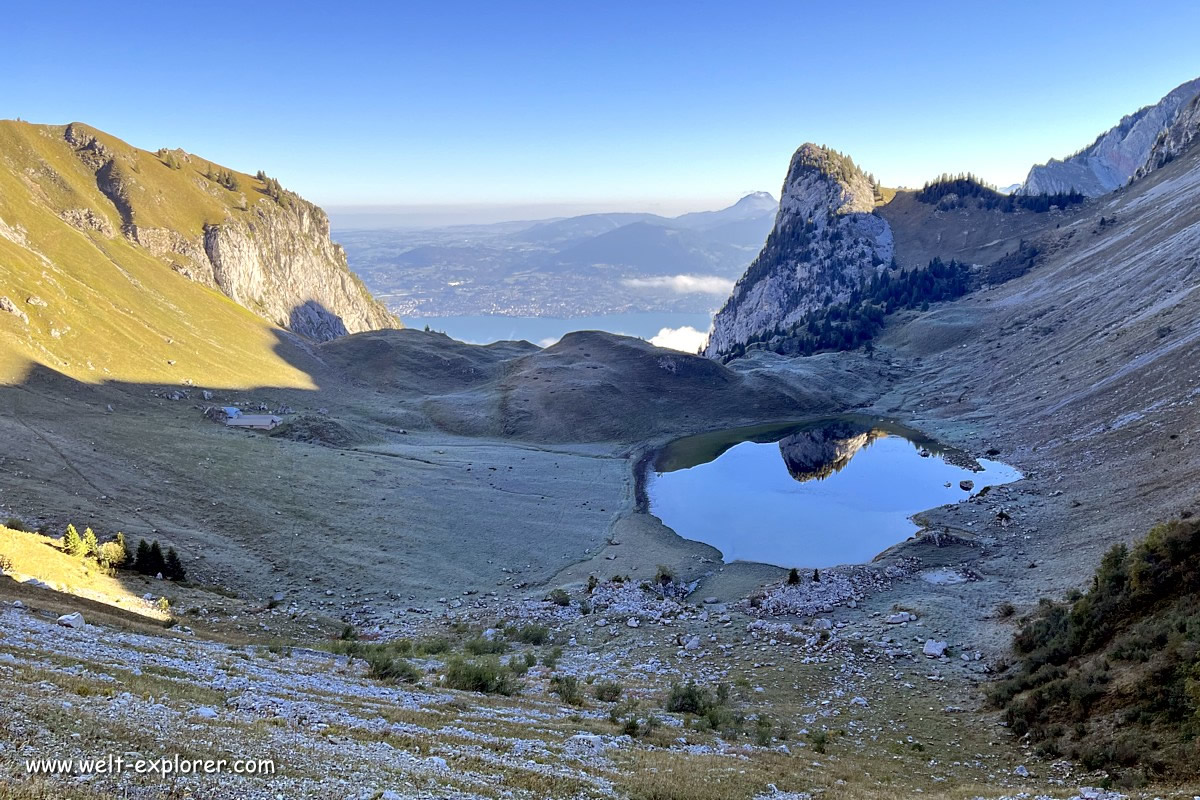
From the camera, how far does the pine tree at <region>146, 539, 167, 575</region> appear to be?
33.5 meters

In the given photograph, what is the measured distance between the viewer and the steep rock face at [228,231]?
420 feet

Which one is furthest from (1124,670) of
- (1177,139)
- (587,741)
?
(1177,139)

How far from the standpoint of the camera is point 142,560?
33.4m

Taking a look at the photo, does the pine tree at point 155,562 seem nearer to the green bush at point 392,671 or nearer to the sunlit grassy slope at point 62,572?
the sunlit grassy slope at point 62,572

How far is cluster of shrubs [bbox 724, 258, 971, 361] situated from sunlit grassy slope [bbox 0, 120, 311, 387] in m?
97.2

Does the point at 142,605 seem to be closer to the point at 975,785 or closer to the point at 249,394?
the point at 975,785

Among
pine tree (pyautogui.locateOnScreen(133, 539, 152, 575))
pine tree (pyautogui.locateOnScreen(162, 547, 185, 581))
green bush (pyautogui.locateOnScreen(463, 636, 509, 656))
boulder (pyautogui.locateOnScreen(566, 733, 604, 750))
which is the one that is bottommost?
green bush (pyautogui.locateOnScreen(463, 636, 509, 656))

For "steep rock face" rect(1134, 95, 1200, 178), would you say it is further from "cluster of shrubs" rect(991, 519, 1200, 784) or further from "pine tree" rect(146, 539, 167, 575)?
"pine tree" rect(146, 539, 167, 575)

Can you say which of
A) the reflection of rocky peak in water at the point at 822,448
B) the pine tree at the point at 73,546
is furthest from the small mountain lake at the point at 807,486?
the pine tree at the point at 73,546

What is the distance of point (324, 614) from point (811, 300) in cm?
18341

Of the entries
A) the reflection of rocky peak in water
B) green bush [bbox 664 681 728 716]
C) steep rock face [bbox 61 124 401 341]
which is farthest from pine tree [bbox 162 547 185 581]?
steep rock face [bbox 61 124 401 341]

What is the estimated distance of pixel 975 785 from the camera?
18.4m

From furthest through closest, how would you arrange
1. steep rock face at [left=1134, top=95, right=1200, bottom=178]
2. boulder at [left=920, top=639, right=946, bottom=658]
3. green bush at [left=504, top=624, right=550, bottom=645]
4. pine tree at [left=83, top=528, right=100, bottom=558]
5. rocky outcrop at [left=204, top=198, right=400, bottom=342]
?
steep rock face at [left=1134, top=95, right=1200, bottom=178] < rocky outcrop at [left=204, top=198, right=400, bottom=342] < green bush at [left=504, top=624, right=550, bottom=645] < pine tree at [left=83, top=528, right=100, bottom=558] < boulder at [left=920, top=639, right=946, bottom=658]

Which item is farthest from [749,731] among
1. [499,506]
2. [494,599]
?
[499,506]
